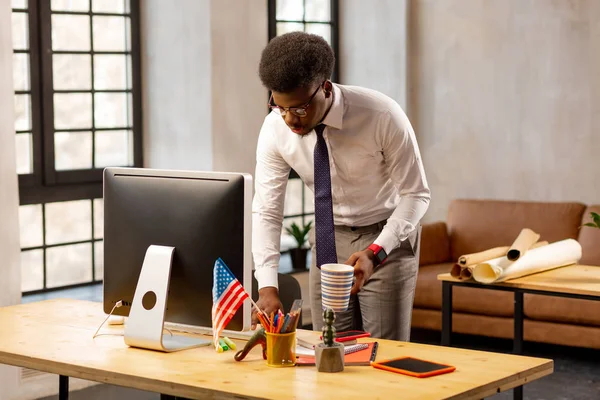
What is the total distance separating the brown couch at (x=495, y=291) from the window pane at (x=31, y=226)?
2309mm

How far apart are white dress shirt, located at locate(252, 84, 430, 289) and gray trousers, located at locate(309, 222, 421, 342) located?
0.18ft

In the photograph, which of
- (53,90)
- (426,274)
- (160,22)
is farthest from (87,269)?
(426,274)

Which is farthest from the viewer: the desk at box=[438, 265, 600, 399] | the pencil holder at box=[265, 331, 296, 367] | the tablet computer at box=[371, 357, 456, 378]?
the desk at box=[438, 265, 600, 399]

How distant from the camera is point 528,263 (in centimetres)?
440

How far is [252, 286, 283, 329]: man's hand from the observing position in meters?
2.87

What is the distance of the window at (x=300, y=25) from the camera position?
641cm

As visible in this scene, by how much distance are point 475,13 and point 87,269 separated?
3.17 m

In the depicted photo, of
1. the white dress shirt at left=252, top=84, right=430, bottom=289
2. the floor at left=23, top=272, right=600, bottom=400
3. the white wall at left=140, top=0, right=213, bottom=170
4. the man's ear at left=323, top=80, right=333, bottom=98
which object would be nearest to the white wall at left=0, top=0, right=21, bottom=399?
the floor at left=23, top=272, right=600, bottom=400

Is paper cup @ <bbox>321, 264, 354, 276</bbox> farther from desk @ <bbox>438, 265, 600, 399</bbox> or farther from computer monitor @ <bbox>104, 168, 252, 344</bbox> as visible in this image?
desk @ <bbox>438, 265, 600, 399</bbox>

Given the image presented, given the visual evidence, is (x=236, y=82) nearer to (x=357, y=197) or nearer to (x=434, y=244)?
(x=434, y=244)

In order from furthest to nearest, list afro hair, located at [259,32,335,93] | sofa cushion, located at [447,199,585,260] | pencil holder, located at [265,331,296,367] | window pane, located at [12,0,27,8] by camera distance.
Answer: sofa cushion, located at [447,199,585,260] → window pane, located at [12,0,27,8] → afro hair, located at [259,32,335,93] → pencil holder, located at [265,331,296,367]

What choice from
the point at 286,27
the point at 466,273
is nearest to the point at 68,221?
the point at 286,27

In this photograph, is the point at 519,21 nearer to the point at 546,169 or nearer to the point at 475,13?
the point at 475,13

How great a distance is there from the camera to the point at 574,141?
6.42 m
